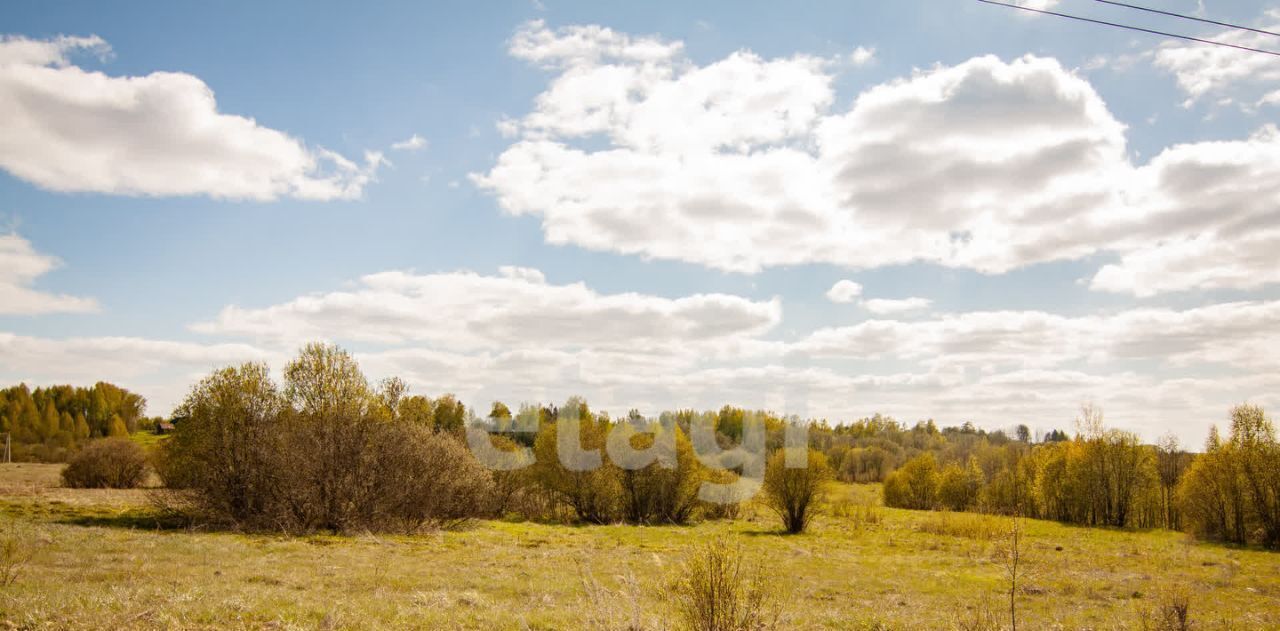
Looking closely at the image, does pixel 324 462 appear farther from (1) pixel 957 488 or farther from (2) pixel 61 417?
(2) pixel 61 417

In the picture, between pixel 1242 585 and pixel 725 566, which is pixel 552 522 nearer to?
pixel 1242 585

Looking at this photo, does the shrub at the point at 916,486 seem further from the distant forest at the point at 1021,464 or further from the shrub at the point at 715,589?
the shrub at the point at 715,589

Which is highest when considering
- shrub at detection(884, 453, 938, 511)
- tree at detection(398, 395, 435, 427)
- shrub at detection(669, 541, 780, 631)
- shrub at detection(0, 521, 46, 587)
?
tree at detection(398, 395, 435, 427)

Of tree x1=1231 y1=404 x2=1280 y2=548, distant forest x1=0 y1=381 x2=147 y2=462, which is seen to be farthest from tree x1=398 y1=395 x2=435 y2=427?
distant forest x1=0 y1=381 x2=147 y2=462

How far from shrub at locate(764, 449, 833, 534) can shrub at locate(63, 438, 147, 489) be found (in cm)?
4217

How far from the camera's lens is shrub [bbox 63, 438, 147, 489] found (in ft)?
148

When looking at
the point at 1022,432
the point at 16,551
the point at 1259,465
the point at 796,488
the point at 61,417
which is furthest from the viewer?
the point at 1022,432

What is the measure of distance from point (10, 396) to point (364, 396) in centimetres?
10106

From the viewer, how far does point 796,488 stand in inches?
1652

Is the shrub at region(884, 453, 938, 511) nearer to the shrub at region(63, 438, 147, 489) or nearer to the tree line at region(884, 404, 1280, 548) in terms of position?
the tree line at region(884, 404, 1280, 548)

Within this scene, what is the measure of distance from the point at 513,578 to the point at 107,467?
42668 millimetres

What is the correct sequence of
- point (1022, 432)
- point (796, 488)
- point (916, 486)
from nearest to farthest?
point (796, 488), point (916, 486), point (1022, 432)

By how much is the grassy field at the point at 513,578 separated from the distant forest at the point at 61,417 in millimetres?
50586

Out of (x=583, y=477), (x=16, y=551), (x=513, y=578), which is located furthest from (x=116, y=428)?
(x=513, y=578)
